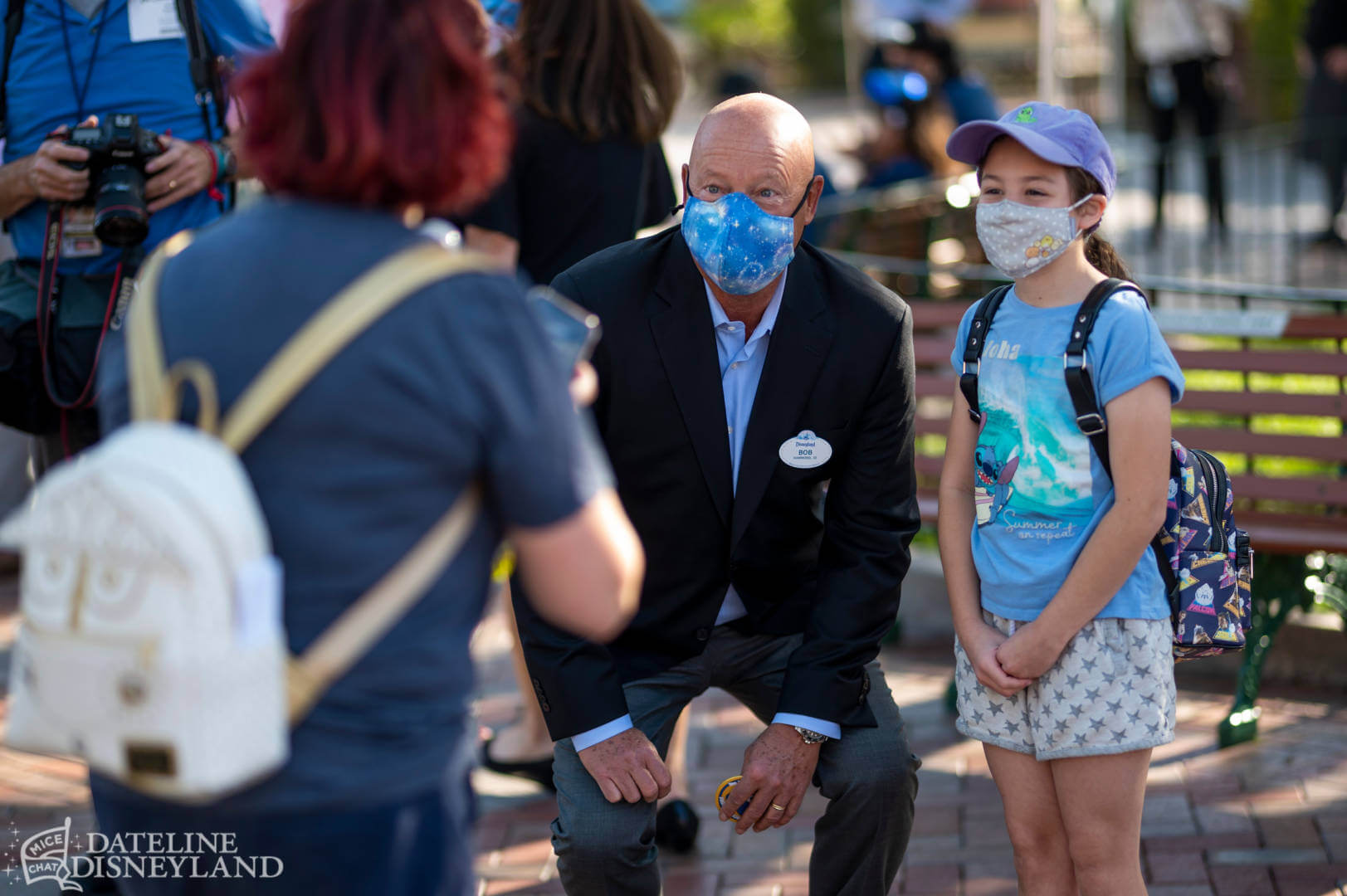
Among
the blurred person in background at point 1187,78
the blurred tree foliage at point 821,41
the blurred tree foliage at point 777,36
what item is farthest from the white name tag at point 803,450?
the blurred tree foliage at point 821,41

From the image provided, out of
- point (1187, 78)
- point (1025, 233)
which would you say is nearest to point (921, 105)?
point (1187, 78)

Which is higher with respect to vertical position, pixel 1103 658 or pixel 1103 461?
pixel 1103 461

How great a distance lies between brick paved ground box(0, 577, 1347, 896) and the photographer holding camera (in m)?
1.25

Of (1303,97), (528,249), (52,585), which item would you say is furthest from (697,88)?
(52,585)

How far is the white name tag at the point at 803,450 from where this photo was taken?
9.82 feet

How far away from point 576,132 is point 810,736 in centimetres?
190

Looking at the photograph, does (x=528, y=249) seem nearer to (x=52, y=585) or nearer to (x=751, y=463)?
(x=751, y=463)

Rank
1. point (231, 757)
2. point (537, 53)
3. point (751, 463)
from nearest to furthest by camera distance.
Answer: point (231, 757) < point (751, 463) < point (537, 53)

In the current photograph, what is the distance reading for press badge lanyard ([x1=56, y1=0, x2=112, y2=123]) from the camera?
3.38 metres

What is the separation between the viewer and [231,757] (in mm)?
1588

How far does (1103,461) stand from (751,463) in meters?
0.73

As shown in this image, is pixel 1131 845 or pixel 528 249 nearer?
Answer: pixel 1131 845

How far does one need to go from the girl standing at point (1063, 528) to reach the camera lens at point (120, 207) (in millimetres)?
1853

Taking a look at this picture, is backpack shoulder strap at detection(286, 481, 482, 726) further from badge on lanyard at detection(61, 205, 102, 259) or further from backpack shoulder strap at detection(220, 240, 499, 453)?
badge on lanyard at detection(61, 205, 102, 259)
